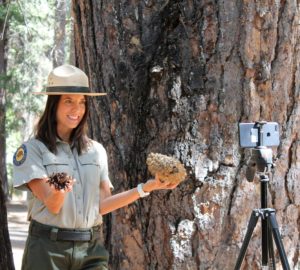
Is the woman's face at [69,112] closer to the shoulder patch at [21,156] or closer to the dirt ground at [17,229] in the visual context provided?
the shoulder patch at [21,156]

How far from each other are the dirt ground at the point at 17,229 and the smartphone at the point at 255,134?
752 centimetres

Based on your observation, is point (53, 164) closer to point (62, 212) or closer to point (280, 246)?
point (62, 212)

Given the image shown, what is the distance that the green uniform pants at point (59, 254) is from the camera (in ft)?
10.6

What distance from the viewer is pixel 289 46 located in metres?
3.82

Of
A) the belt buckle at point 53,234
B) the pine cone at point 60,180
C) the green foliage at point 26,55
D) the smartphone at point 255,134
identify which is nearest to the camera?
the pine cone at point 60,180

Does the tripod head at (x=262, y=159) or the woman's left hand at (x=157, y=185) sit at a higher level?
the tripod head at (x=262, y=159)

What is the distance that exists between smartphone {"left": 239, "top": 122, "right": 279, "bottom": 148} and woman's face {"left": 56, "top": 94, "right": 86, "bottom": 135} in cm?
79

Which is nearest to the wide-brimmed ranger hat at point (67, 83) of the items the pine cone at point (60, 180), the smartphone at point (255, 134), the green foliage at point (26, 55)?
the pine cone at point (60, 180)

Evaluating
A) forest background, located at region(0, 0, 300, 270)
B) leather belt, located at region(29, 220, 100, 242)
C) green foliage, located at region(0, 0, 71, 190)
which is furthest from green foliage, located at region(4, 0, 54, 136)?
leather belt, located at region(29, 220, 100, 242)

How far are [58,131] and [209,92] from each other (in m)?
0.88

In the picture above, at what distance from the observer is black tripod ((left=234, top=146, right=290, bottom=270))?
3352 millimetres

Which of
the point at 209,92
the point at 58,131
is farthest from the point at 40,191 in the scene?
the point at 209,92

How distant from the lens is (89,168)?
11.2 feet

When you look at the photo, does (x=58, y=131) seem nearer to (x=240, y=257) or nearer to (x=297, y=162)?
(x=240, y=257)
